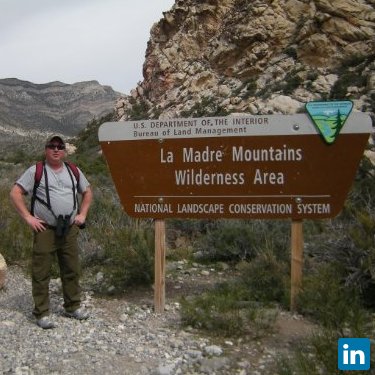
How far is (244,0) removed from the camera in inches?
1249

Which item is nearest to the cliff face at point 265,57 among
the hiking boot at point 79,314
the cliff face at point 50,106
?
the hiking boot at point 79,314

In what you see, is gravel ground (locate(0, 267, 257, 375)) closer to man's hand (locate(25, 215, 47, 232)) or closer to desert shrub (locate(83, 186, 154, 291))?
desert shrub (locate(83, 186, 154, 291))

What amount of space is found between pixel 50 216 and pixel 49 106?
10145 cm

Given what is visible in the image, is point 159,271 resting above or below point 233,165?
below

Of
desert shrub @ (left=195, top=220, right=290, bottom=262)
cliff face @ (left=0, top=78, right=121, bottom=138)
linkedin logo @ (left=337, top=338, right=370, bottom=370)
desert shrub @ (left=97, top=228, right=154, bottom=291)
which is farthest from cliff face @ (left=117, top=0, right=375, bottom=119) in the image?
cliff face @ (left=0, top=78, right=121, bottom=138)

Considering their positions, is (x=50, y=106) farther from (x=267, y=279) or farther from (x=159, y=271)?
(x=267, y=279)

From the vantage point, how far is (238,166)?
4.71 metres

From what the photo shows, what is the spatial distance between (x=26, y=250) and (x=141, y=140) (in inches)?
111

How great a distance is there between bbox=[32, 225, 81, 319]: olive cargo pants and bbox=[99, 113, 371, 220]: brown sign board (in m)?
0.70

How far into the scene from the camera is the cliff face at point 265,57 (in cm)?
2398

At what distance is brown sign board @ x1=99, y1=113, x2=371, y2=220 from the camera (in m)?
4.49

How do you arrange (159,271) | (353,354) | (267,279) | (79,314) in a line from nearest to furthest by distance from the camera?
(353,354) → (79,314) → (159,271) → (267,279)

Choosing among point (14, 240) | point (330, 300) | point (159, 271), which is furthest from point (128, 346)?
point (14, 240)

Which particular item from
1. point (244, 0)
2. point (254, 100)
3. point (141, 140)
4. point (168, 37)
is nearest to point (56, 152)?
point (141, 140)
